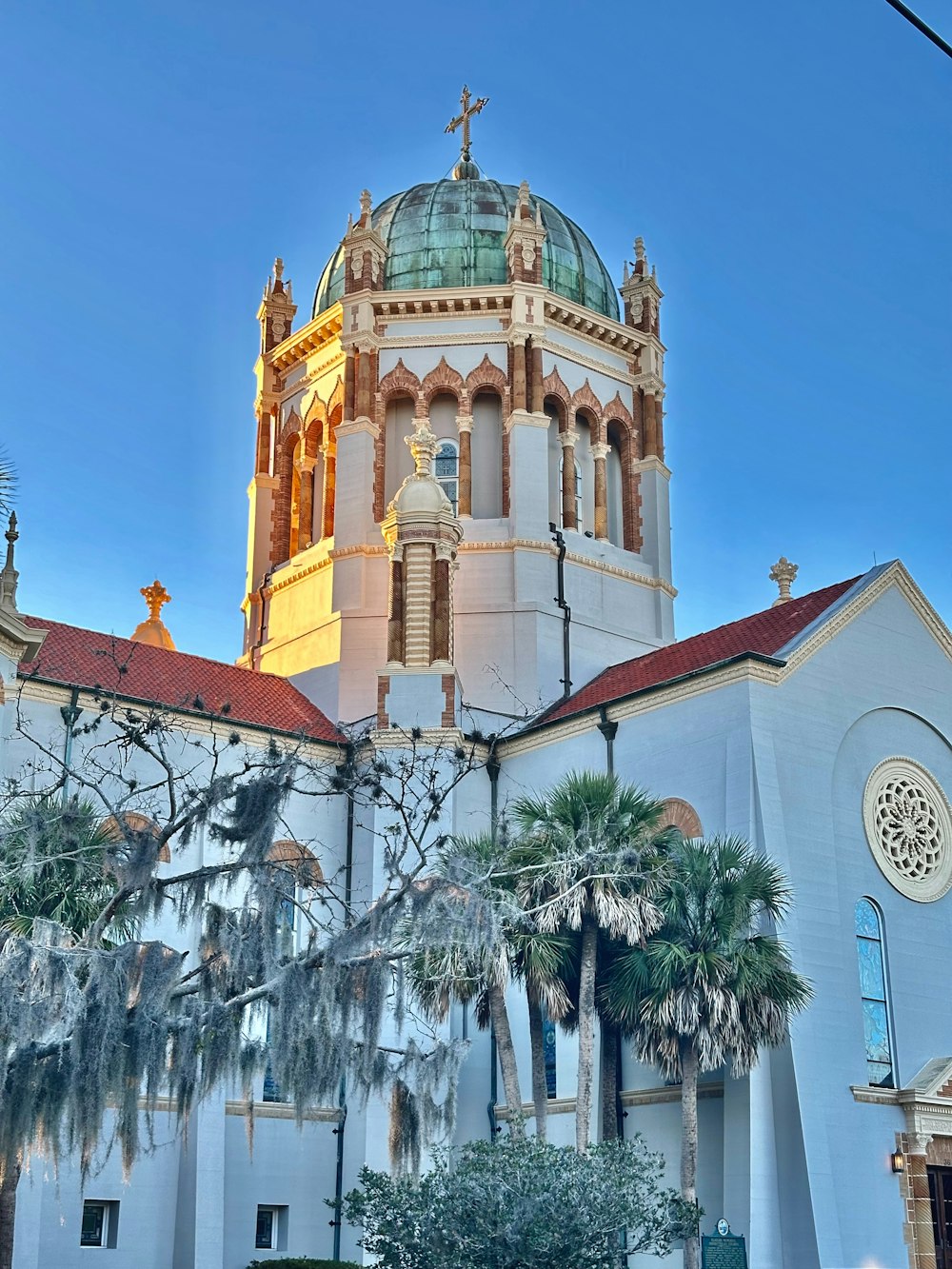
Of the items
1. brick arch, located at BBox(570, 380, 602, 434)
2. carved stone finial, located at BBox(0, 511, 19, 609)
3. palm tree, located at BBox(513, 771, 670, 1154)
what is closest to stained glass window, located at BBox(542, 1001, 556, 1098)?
palm tree, located at BBox(513, 771, 670, 1154)

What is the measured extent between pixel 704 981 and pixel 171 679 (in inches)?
603

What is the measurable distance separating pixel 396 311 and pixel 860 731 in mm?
17720

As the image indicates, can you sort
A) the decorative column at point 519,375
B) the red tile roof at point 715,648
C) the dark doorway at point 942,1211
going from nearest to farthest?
the dark doorway at point 942,1211 → the red tile roof at point 715,648 → the decorative column at point 519,375

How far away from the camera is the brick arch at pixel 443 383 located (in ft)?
135

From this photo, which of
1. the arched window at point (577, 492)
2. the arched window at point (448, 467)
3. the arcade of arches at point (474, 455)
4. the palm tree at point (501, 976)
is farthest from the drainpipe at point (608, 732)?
the arched window at point (448, 467)

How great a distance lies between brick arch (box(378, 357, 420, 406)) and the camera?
135 ft

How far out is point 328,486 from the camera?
137ft

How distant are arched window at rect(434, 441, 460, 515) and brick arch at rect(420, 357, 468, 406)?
1.17 meters

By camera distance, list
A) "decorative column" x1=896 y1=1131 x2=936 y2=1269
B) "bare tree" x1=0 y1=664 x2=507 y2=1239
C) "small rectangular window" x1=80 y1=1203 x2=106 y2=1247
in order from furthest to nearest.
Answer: "small rectangular window" x1=80 y1=1203 x2=106 y2=1247 < "decorative column" x1=896 y1=1131 x2=936 y2=1269 < "bare tree" x1=0 y1=664 x2=507 y2=1239

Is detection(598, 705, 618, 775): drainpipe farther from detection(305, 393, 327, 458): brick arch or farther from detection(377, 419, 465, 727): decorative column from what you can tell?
detection(305, 393, 327, 458): brick arch

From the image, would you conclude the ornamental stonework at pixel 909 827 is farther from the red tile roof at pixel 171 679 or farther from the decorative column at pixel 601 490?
the decorative column at pixel 601 490

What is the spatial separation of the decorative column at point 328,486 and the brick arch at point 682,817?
14.4 meters

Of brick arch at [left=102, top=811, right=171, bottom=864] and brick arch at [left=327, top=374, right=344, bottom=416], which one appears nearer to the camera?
brick arch at [left=102, top=811, right=171, bottom=864]

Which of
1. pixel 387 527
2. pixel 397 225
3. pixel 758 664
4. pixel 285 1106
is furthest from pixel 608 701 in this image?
pixel 397 225
